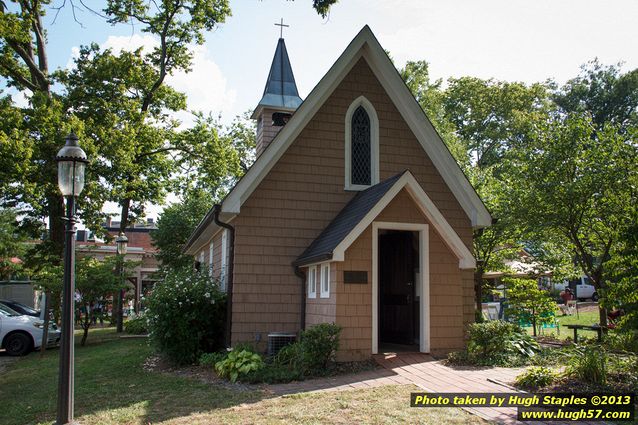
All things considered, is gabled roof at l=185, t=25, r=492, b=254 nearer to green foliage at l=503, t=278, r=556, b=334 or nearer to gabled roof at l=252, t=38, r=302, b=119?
gabled roof at l=252, t=38, r=302, b=119

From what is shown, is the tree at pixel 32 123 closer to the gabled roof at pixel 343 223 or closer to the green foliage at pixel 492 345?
the gabled roof at pixel 343 223

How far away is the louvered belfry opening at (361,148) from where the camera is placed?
43.1ft

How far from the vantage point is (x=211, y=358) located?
11.1 meters

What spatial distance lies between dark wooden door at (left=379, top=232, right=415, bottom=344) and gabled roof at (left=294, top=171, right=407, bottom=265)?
1525 millimetres

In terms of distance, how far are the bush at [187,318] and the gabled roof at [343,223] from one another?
2178 millimetres

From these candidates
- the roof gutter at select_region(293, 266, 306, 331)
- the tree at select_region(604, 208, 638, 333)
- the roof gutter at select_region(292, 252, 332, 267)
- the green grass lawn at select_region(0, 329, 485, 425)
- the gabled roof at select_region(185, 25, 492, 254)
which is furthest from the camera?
the gabled roof at select_region(185, 25, 492, 254)

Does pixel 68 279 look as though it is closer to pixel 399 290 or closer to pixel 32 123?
pixel 399 290

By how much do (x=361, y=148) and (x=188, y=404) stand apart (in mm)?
7585

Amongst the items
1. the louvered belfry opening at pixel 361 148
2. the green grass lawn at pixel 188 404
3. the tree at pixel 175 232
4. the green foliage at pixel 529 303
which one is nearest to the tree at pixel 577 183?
the green foliage at pixel 529 303

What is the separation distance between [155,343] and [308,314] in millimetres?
3708

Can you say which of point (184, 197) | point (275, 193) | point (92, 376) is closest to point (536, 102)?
point (184, 197)

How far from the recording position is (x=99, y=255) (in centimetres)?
4388

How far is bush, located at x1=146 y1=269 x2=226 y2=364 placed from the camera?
11664 millimetres

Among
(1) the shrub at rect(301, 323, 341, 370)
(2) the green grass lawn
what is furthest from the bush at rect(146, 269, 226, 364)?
(1) the shrub at rect(301, 323, 341, 370)
